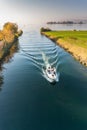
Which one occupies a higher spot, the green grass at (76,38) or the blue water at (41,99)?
the blue water at (41,99)

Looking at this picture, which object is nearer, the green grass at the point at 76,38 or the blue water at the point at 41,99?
the blue water at the point at 41,99

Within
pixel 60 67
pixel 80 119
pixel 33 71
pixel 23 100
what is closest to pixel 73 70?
pixel 60 67

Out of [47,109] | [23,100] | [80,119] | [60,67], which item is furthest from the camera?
[60,67]

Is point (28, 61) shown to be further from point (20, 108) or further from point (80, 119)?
point (80, 119)

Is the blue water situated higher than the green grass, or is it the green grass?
the blue water

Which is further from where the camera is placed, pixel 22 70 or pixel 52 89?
pixel 22 70

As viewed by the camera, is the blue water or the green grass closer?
the blue water

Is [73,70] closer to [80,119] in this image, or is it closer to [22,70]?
[22,70]

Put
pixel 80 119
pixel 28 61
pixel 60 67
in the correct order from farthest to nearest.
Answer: pixel 28 61, pixel 60 67, pixel 80 119
